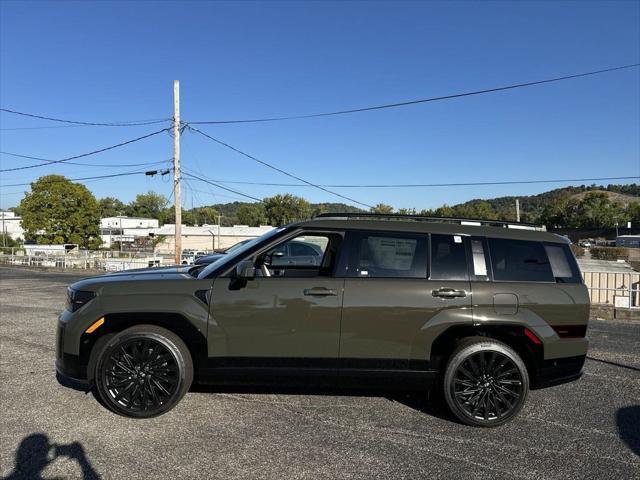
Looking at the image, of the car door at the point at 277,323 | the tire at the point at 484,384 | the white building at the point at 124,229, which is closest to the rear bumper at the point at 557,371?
the tire at the point at 484,384

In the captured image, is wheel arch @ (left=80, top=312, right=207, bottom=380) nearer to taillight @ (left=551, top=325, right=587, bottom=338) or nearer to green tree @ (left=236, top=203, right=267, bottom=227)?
taillight @ (left=551, top=325, right=587, bottom=338)

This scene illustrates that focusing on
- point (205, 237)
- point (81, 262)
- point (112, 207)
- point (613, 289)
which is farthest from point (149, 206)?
point (613, 289)

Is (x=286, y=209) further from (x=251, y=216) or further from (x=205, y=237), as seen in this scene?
(x=205, y=237)

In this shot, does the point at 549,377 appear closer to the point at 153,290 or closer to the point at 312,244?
the point at 312,244

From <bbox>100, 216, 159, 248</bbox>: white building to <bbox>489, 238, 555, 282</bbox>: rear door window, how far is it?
8218 centimetres

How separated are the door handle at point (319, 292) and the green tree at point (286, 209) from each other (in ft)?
320

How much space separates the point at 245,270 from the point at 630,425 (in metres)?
3.73

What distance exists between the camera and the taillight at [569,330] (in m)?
4.12

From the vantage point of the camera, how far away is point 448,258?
13.8ft

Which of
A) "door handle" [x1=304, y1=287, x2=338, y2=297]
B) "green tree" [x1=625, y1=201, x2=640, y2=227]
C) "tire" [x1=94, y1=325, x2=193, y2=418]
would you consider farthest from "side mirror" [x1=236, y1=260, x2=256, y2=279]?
"green tree" [x1=625, y1=201, x2=640, y2=227]

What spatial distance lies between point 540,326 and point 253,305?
8.43 feet

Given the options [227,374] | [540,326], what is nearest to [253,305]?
[227,374]

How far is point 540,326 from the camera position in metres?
4.08

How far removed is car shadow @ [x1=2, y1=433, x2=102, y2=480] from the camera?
3066mm
